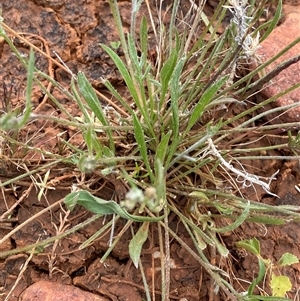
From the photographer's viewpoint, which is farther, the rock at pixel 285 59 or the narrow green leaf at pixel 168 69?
the rock at pixel 285 59

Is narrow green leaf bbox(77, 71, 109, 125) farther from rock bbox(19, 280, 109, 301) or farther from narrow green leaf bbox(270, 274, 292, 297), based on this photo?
narrow green leaf bbox(270, 274, 292, 297)

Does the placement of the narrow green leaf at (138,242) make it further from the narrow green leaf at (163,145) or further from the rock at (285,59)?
the rock at (285,59)

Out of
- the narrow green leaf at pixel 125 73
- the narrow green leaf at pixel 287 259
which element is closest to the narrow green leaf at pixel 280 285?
the narrow green leaf at pixel 287 259

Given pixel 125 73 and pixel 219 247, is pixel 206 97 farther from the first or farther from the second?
pixel 219 247

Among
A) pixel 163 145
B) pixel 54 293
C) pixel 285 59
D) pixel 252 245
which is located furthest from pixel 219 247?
pixel 285 59

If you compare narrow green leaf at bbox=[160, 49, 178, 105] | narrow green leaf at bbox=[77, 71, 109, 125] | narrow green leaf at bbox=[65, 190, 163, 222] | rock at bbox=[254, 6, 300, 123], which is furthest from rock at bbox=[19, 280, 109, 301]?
rock at bbox=[254, 6, 300, 123]

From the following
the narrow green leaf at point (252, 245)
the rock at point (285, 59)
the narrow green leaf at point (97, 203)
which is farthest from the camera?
the rock at point (285, 59)

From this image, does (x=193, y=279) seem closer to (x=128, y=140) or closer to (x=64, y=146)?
(x=128, y=140)
